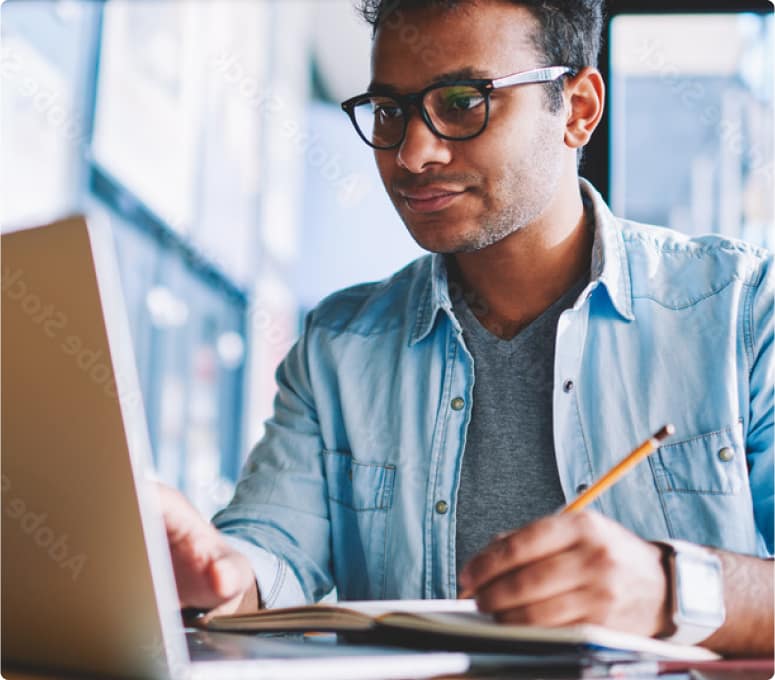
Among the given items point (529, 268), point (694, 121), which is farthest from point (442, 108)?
point (694, 121)

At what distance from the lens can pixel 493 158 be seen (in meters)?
1.40

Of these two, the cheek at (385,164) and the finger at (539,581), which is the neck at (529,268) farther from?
the finger at (539,581)

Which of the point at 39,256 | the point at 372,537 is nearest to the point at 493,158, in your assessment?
the point at 372,537

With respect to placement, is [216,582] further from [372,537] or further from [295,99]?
[295,99]

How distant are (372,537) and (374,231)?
17.2 ft

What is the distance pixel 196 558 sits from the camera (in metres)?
0.91

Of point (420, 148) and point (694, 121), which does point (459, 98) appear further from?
point (694, 121)

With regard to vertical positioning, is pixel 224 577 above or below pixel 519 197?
below

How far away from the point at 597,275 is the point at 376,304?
0.39 m

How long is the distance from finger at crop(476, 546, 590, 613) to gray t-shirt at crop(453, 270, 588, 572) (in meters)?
0.59

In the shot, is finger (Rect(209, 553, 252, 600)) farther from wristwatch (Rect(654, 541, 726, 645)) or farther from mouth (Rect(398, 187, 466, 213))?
mouth (Rect(398, 187, 466, 213))

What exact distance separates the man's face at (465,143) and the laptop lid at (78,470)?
2.78 ft

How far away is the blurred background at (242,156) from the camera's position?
2441 mm

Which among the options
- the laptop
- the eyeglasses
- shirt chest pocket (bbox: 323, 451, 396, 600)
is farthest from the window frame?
the laptop
